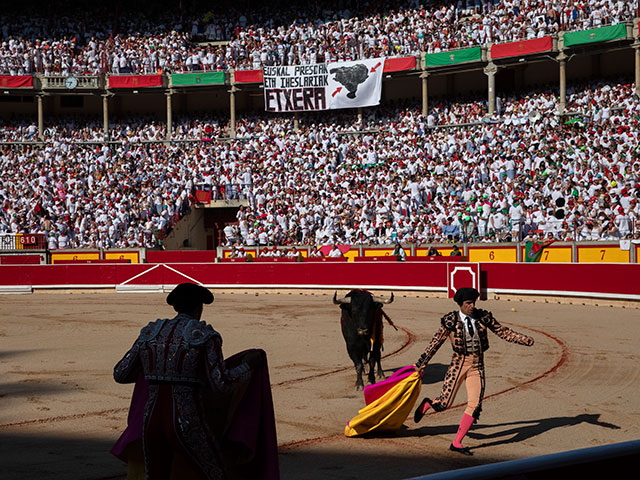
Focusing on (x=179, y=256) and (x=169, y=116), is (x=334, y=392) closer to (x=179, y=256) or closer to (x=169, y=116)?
(x=179, y=256)

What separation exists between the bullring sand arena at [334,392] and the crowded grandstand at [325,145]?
7.30m

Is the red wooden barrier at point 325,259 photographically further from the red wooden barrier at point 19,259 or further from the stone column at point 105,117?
the stone column at point 105,117

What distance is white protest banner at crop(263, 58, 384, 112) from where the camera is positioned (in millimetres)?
34562

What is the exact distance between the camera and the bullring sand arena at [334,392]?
6078 millimetres

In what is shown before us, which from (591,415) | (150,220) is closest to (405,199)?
(150,220)

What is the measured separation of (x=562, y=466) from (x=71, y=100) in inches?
1663

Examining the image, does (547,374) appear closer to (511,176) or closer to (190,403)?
(190,403)

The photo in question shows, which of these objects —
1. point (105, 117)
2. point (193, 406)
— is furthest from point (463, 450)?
point (105, 117)

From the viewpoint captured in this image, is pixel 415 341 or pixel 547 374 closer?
pixel 547 374

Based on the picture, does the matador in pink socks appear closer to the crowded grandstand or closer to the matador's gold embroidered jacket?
the matador's gold embroidered jacket

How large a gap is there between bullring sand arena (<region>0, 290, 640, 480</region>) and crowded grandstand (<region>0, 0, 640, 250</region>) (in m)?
7.30

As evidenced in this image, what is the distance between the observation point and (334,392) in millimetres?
8688

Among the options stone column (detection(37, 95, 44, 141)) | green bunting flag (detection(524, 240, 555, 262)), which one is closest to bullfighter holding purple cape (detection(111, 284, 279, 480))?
green bunting flag (detection(524, 240, 555, 262))

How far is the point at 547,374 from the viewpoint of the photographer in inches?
376
